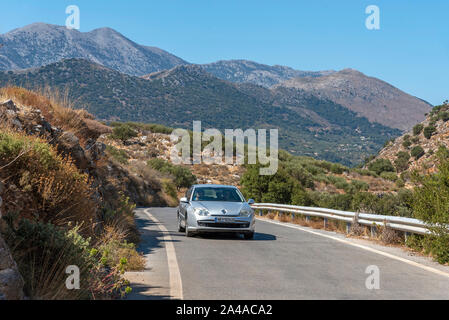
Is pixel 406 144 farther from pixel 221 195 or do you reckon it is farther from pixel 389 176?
pixel 221 195

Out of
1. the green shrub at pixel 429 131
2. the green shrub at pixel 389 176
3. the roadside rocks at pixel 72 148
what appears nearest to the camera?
the roadside rocks at pixel 72 148

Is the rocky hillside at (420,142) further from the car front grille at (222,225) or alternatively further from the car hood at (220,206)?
the car front grille at (222,225)

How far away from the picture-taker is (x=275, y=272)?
8508 mm

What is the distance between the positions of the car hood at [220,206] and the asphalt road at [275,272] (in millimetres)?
762

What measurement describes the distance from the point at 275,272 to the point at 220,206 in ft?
17.3

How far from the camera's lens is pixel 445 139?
211ft

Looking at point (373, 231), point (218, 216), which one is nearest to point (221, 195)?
point (218, 216)

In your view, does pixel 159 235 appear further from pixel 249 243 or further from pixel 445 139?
pixel 445 139

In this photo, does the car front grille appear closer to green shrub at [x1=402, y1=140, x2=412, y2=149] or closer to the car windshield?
the car windshield

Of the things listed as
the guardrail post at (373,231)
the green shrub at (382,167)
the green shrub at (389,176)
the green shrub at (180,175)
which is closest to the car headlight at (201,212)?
the guardrail post at (373,231)

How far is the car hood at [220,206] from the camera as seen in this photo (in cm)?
1338

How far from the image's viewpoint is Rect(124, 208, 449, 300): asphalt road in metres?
6.86
